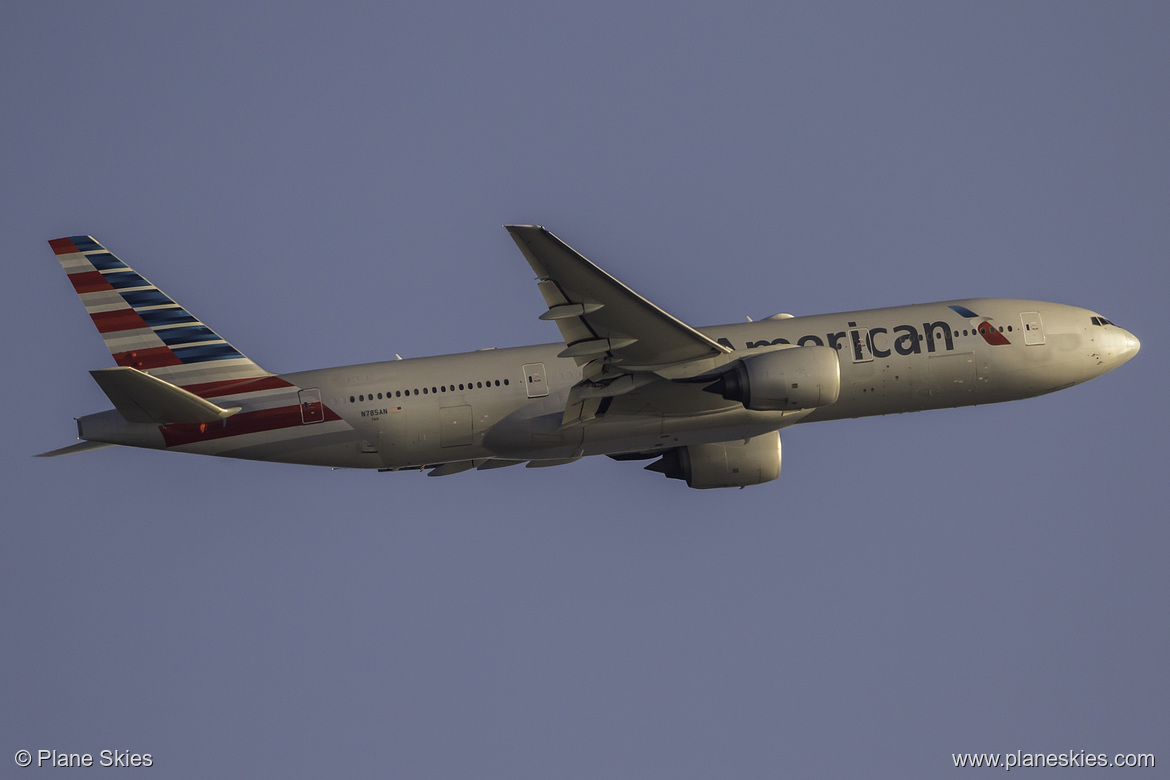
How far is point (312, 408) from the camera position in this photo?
37.9 m

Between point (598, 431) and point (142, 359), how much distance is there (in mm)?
14277

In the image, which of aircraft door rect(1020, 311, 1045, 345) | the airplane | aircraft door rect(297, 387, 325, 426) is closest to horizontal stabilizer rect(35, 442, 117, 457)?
the airplane

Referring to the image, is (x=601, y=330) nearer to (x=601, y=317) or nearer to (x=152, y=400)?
(x=601, y=317)

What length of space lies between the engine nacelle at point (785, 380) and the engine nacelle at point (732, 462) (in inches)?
223

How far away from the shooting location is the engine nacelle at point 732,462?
42.3 m

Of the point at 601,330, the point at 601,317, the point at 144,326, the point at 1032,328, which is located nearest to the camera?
the point at 601,317

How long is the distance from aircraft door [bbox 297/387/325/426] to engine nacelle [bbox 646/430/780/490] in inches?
483

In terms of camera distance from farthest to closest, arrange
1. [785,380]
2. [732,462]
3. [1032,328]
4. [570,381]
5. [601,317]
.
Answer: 1. [732,462]
2. [1032,328]
3. [570,381]
4. [785,380]
5. [601,317]

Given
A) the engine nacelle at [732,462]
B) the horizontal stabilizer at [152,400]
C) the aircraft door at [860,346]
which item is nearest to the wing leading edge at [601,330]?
the aircraft door at [860,346]

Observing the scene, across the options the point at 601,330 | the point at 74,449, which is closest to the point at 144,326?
the point at 74,449

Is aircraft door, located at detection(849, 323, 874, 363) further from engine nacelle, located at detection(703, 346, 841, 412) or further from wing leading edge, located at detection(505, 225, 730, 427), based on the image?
wing leading edge, located at detection(505, 225, 730, 427)

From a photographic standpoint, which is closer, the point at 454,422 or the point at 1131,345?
the point at 454,422

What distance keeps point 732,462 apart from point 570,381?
23.1ft

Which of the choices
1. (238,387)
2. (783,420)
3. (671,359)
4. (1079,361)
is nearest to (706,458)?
(783,420)
